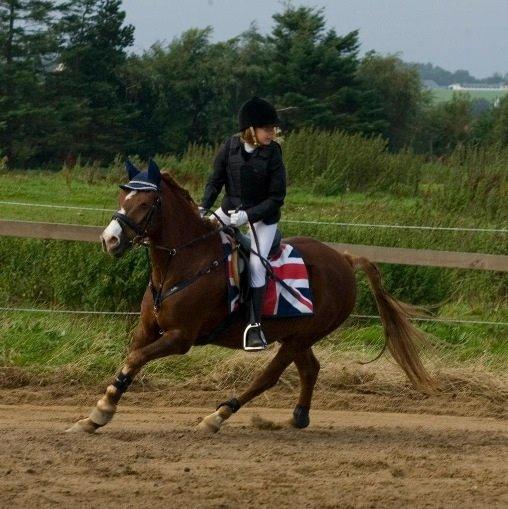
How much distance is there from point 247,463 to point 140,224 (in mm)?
1759

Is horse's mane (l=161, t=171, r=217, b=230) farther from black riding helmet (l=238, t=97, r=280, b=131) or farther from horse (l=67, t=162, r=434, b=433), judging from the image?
black riding helmet (l=238, t=97, r=280, b=131)

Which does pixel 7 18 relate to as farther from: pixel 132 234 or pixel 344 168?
pixel 132 234

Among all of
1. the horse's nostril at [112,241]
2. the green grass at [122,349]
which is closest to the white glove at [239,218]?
the horse's nostril at [112,241]

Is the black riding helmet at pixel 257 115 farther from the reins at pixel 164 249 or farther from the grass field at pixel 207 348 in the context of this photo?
the grass field at pixel 207 348

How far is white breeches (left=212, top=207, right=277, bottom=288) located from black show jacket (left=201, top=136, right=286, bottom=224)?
0.19ft

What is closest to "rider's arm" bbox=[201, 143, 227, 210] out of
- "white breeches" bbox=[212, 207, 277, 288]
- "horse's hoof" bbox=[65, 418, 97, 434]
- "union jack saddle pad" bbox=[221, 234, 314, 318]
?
"white breeches" bbox=[212, 207, 277, 288]

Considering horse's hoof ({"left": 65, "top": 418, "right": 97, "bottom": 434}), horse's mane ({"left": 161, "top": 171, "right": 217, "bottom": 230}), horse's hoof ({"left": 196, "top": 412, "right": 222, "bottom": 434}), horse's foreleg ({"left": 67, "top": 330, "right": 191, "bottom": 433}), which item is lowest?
horse's hoof ({"left": 196, "top": 412, "right": 222, "bottom": 434})

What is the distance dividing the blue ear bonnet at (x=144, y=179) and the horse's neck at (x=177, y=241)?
147 millimetres

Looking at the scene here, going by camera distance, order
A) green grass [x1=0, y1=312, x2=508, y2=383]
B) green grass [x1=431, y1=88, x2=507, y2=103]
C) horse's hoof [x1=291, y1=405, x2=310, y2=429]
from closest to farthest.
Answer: horse's hoof [x1=291, y1=405, x2=310, y2=429], green grass [x1=0, y1=312, x2=508, y2=383], green grass [x1=431, y1=88, x2=507, y2=103]

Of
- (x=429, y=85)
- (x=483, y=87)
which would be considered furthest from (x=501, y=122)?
(x=483, y=87)

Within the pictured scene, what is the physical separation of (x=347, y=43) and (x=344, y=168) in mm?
20232

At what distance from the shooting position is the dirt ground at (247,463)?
5617 millimetres

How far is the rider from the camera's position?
25.9ft

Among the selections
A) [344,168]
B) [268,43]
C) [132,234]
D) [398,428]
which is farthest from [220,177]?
[268,43]
